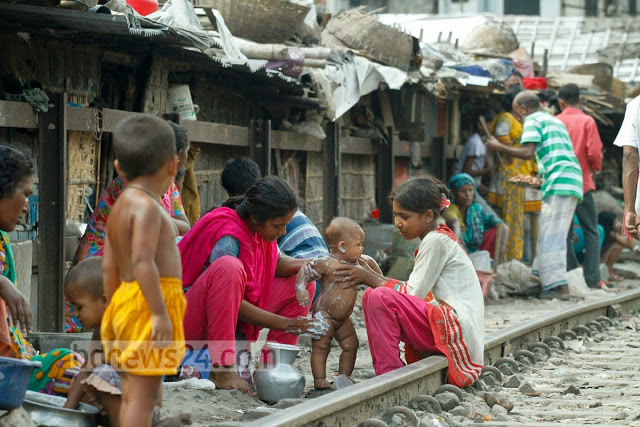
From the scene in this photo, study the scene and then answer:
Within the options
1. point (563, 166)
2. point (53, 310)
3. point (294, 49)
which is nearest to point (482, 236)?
point (563, 166)

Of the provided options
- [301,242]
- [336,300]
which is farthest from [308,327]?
[301,242]

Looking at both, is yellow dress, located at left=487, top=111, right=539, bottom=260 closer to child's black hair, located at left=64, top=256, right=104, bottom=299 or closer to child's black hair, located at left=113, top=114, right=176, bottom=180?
child's black hair, located at left=64, top=256, right=104, bottom=299

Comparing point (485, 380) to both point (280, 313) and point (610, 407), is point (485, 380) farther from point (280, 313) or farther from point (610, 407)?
Result: point (280, 313)

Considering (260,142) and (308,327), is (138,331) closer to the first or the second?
(308,327)

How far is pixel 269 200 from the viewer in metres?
5.57

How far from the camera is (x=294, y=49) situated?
369 inches

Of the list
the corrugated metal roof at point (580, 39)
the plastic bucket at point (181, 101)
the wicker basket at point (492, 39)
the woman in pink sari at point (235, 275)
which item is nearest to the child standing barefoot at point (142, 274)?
the woman in pink sari at point (235, 275)

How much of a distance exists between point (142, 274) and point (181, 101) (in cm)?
492

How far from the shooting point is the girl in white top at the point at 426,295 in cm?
576

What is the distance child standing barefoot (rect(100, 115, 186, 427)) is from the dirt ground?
2.91 feet

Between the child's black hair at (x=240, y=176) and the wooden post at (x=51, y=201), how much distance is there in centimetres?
110

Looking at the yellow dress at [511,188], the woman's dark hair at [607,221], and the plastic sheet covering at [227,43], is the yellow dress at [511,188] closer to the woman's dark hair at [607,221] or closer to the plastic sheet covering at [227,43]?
the woman's dark hair at [607,221]

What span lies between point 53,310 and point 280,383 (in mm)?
2128

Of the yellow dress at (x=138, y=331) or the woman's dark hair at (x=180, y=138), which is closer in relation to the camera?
the yellow dress at (x=138, y=331)
